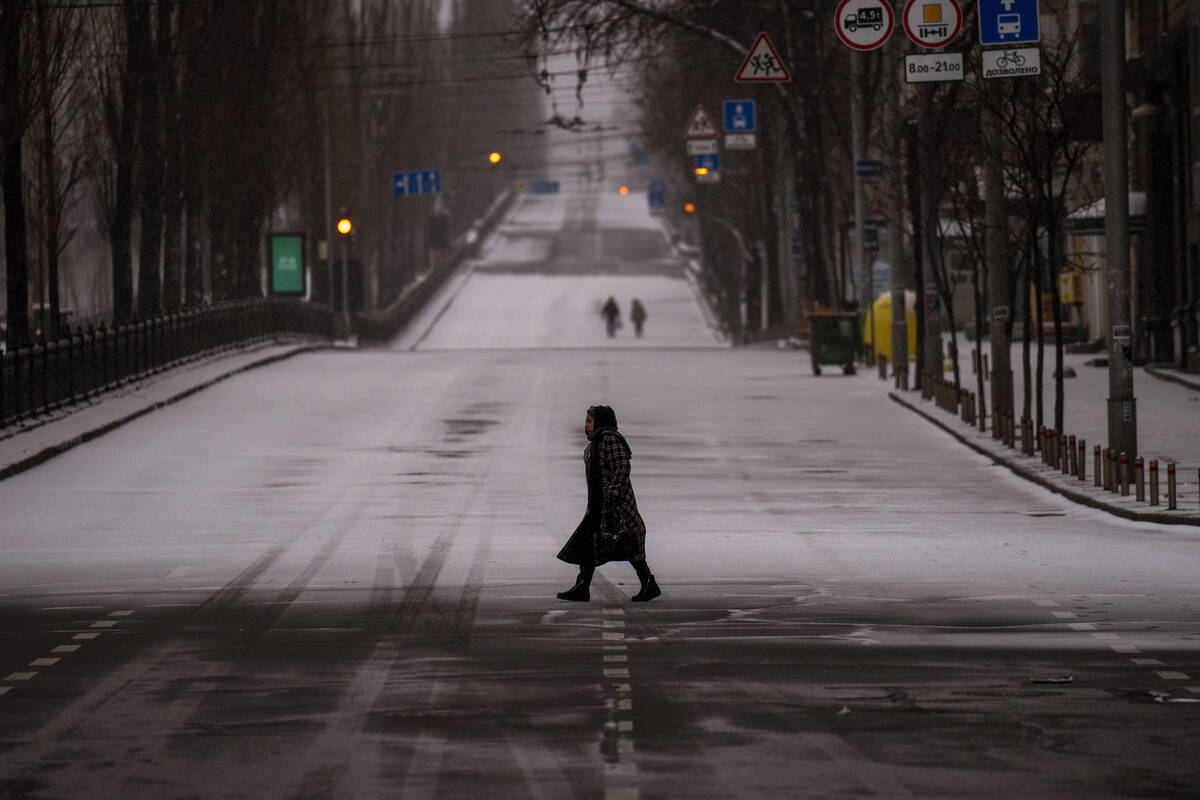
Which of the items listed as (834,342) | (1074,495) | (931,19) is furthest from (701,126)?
(1074,495)

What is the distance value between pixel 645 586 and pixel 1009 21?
11372mm

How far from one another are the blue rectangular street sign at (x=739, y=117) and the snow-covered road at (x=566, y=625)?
77.4ft

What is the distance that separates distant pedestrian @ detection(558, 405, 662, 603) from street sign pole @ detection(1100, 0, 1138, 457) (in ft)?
28.3

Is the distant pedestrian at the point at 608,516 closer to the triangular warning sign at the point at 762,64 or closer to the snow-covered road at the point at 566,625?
the snow-covered road at the point at 566,625

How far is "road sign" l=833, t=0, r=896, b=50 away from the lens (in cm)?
2956

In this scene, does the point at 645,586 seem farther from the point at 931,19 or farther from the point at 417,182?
the point at 417,182

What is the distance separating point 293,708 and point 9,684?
1801 millimetres

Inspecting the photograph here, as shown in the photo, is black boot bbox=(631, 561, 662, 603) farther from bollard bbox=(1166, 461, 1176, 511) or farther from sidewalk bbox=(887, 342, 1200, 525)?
bollard bbox=(1166, 461, 1176, 511)

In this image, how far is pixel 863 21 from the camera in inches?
1168

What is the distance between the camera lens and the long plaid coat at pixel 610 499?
1509cm

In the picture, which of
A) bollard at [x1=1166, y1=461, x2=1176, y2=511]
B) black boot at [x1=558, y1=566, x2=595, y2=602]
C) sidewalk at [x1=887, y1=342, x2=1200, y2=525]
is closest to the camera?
black boot at [x1=558, y1=566, x2=595, y2=602]

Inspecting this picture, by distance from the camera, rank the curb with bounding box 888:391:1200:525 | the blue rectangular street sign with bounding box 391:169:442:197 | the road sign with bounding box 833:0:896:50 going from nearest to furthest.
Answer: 1. the curb with bounding box 888:391:1200:525
2. the road sign with bounding box 833:0:896:50
3. the blue rectangular street sign with bounding box 391:169:442:197

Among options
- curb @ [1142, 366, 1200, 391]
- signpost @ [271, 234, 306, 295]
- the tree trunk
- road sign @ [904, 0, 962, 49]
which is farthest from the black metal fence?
curb @ [1142, 366, 1200, 391]

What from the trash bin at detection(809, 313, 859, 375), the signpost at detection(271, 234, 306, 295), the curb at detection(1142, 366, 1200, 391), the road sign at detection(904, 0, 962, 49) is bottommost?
the curb at detection(1142, 366, 1200, 391)
